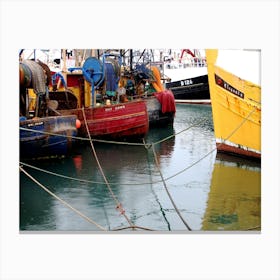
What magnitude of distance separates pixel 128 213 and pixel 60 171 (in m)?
2.69

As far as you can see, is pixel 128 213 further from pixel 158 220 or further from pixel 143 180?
pixel 143 180

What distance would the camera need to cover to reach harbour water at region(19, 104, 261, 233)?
6.17 meters

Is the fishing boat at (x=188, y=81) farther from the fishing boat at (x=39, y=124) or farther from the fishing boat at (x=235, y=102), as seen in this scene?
the fishing boat at (x=235, y=102)

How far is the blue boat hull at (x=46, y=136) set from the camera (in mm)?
8852

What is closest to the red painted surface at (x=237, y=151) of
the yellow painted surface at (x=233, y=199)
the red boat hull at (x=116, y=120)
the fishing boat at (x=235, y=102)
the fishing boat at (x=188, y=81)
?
the fishing boat at (x=235, y=102)

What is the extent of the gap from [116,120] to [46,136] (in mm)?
2732

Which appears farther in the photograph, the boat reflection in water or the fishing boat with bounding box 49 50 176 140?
the fishing boat with bounding box 49 50 176 140

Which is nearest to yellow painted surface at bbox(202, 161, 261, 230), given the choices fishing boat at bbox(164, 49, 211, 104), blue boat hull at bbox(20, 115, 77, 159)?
blue boat hull at bbox(20, 115, 77, 159)

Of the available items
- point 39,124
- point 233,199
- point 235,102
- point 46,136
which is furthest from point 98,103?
point 233,199

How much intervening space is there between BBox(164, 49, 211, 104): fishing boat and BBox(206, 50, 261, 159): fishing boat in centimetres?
1080

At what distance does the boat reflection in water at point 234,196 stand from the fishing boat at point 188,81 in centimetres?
1098

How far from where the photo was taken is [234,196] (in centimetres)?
735

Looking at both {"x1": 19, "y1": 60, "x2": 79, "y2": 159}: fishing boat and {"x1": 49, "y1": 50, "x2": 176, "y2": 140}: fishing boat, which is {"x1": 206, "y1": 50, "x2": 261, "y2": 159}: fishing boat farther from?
{"x1": 49, "y1": 50, "x2": 176, "y2": 140}: fishing boat
